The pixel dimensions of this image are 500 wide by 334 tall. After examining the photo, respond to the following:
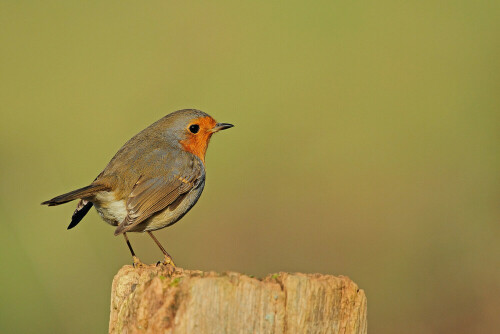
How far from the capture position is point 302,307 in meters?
2.44

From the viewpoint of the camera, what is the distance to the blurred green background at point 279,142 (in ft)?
20.7

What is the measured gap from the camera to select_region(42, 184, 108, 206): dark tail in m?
3.66

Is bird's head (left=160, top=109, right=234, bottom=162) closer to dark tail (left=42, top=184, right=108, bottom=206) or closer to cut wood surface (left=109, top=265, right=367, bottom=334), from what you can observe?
dark tail (left=42, top=184, right=108, bottom=206)

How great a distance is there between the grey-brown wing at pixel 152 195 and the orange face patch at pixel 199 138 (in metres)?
0.33

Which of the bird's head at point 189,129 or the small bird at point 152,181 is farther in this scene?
the bird's head at point 189,129

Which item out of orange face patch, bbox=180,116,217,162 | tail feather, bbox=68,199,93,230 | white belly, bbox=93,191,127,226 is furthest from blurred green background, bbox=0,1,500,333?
orange face patch, bbox=180,116,217,162

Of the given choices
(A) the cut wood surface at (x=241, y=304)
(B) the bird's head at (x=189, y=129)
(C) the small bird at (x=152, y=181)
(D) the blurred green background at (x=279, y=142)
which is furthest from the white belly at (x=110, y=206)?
(A) the cut wood surface at (x=241, y=304)

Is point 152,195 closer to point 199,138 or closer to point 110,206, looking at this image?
point 110,206

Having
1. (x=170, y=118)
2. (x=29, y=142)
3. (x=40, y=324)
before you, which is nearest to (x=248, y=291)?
(x=170, y=118)

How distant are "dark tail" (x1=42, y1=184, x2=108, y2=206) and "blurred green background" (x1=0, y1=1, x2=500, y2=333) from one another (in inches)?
62.0

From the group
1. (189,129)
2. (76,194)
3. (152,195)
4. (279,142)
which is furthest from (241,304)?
(279,142)

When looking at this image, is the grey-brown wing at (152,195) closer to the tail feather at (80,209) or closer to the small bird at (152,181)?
the small bird at (152,181)

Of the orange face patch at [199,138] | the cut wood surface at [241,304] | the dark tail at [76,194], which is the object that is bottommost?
the cut wood surface at [241,304]

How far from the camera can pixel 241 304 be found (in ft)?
7.82
